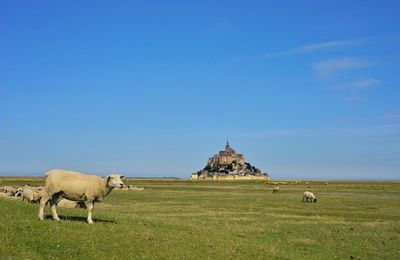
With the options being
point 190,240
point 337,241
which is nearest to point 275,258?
point 190,240

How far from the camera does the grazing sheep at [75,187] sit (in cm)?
2289

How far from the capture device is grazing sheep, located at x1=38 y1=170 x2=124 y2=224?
901 inches

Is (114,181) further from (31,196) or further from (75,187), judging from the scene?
(31,196)

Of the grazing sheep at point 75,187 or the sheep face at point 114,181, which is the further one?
the sheep face at point 114,181

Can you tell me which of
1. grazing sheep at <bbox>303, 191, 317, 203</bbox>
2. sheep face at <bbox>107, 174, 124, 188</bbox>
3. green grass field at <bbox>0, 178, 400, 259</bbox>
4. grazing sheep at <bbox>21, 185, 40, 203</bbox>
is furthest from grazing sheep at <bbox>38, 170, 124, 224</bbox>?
grazing sheep at <bbox>303, 191, 317, 203</bbox>

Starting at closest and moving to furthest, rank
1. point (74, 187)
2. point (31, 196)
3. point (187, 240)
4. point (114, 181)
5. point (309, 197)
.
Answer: point (187, 240) → point (74, 187) → point (114, 181) → point (31, 196) → point (309, 197)

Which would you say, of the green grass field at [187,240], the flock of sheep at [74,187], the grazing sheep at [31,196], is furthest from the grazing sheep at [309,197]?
the flock of sheep at [74,187]

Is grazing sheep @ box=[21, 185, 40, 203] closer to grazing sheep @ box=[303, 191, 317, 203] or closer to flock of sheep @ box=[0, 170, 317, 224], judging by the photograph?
→ flock of sheep @ box=[0, 170, 317, 224]

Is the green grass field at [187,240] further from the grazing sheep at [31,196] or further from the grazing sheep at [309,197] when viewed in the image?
the grazing sheep at [309,197]

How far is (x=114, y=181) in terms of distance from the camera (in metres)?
24.2

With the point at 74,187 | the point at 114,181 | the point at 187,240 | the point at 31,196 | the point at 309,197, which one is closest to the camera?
the point at 187,240

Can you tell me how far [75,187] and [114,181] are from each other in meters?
2.10

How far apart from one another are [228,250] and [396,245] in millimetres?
10827

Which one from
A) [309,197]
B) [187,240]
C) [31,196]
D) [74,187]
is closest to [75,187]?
[74,187]
